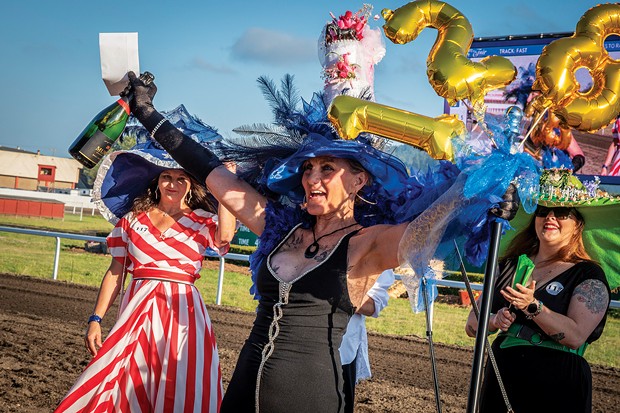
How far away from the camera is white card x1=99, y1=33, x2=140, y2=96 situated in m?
3.33

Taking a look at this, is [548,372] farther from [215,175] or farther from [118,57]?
[118,57]

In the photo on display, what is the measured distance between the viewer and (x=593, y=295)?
3316mm

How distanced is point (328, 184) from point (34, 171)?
240 feet

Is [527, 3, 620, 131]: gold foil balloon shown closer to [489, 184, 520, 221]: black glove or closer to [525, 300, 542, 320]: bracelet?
[489, 184, 520, 221]: black glove

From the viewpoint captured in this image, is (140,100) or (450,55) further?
(140,100)

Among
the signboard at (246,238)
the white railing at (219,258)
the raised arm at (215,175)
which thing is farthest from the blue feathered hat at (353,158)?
the signboard at (246,238)

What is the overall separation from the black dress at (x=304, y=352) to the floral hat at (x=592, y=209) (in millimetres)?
978

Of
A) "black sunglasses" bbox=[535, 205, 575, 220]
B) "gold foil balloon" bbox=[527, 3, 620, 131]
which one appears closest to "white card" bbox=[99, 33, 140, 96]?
"gold foil balloon" bbox=[527, 3, 620, 131]

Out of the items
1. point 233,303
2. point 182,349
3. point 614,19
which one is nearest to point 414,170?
point 614,19

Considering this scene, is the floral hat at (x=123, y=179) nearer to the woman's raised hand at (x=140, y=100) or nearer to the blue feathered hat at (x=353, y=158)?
the woman's raised hand at (x=140, y=100)

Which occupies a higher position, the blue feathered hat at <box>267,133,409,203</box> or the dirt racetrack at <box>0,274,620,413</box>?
the blue feathered hat at <box>267,133,409,203</box>

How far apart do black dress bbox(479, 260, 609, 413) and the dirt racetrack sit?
9.11ft

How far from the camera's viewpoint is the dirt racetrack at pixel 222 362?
6.12 meters

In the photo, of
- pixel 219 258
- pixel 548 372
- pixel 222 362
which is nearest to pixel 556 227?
pixel 548 372
